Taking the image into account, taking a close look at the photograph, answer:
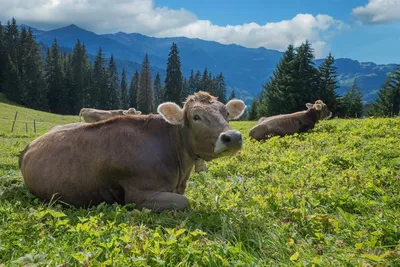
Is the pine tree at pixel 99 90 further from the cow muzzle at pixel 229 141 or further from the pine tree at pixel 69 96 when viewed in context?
the cow muzzle at pixel 229 141

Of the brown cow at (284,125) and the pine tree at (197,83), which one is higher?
the brown cow at (284,125)

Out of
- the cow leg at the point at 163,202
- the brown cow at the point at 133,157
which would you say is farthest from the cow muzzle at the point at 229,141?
the cow leg at the point at 163,202

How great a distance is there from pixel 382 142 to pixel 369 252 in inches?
276

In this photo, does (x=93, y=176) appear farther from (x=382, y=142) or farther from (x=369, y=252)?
(x=382, y=142)

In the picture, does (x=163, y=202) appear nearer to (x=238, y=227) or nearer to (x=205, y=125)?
(x=205, y=125)

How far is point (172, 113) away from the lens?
244 inches

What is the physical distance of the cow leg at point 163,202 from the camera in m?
5.41

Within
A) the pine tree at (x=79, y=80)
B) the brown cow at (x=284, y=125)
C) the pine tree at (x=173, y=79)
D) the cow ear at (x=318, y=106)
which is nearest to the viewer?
the brown cow at (x=284, y=125)

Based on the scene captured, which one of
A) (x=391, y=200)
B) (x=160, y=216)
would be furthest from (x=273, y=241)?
(x=391, y=200)

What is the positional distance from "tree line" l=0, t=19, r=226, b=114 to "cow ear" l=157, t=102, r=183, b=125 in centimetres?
7281

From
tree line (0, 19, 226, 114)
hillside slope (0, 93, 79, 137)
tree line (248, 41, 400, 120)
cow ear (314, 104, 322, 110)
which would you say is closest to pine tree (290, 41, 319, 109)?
tree line (248, 41, 400, 120)

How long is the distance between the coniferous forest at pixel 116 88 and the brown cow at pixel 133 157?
5088cm

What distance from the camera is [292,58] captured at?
67875 mm

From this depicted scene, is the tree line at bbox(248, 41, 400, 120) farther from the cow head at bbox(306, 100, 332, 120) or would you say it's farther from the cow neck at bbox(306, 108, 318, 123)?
the cow neck at bbox(306, 108, 318, 123)
